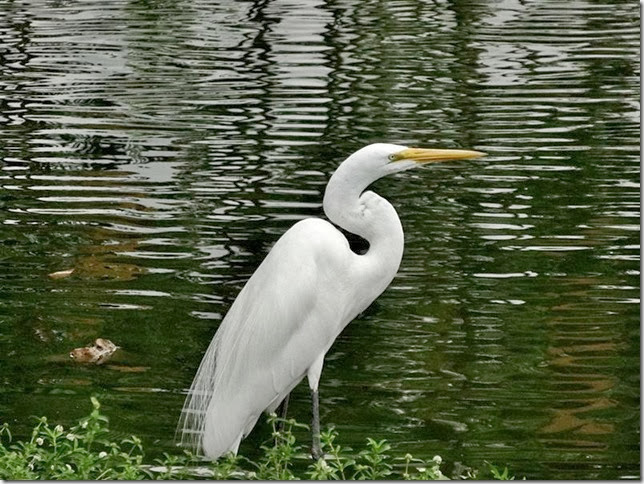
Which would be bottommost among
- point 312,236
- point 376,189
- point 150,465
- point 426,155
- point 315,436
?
point 376,189

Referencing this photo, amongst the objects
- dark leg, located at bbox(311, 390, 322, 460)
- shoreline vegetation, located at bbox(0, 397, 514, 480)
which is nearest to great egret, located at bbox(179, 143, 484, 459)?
dark leg, located at bbox(311, 390, 322, 460)

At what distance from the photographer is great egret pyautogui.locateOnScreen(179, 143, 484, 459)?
3.99 m

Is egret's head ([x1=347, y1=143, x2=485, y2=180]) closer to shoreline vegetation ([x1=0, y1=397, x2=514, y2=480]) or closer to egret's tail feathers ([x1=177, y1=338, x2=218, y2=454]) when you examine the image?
egret's tail feathers ([x1=177, y1=338, x2=218, y2=454])

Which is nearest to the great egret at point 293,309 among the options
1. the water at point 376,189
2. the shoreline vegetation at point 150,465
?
the shoreline vegetation at point 150,465

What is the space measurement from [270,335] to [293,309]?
0.10 m

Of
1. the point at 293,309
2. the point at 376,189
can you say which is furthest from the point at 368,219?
the point at 376,189

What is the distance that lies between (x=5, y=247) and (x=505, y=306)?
7.66ft

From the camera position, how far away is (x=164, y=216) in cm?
661

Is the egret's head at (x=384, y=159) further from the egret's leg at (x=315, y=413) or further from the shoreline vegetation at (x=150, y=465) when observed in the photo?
the shoreline vegetation at (x=150, y=465)

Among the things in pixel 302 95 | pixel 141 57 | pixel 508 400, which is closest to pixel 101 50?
pixel 141 57

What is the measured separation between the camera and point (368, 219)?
4.07 m

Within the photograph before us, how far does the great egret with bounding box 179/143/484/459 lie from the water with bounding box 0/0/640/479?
0.33 m

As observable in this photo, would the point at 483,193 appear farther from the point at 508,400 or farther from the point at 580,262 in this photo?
the point at 508,400

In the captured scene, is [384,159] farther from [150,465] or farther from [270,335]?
[150,465]
